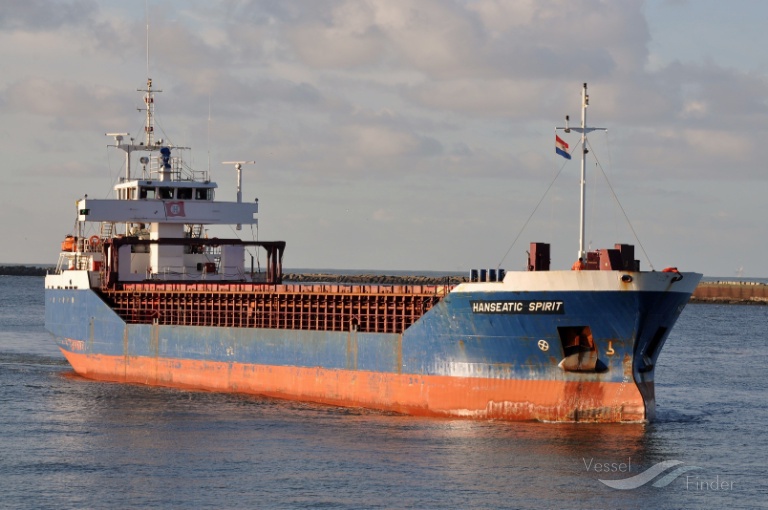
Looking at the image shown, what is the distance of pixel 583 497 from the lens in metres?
23.3

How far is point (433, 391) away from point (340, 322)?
5485 millimetres

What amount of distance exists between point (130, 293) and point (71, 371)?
5835mm

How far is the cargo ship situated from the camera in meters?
29.2

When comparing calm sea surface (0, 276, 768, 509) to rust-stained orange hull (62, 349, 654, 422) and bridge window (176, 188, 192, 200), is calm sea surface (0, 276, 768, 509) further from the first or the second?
bridge window (176, 188, 192, 200)

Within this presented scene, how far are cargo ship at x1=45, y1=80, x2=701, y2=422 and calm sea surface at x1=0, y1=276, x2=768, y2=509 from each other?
3.07 ft

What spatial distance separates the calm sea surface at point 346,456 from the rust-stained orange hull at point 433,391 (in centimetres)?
51

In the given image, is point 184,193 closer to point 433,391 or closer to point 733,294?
point 433,391

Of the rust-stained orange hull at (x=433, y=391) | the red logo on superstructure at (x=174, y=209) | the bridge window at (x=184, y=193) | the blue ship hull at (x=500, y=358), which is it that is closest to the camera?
the blue ship hull at (x=500, y=358)

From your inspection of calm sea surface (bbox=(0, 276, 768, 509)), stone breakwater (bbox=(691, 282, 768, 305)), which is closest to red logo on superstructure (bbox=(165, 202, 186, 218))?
calm sea surface (bbox=(0, 276, 768, 509))

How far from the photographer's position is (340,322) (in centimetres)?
3578

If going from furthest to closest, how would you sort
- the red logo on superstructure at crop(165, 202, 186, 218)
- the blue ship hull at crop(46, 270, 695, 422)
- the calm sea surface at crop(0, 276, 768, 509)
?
1. the red logo on superstructure at crop(165, 202, 186, 218)
2. the blue ship hull at crop(46, 270, 695, 422)
3. the calm sea surface at crop(0, 276, 768, 509)

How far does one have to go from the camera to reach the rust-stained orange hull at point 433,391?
96.1ft

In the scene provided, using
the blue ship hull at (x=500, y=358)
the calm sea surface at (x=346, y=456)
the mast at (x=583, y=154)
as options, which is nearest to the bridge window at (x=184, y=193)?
the calm sea surface at (x=346, y=456)

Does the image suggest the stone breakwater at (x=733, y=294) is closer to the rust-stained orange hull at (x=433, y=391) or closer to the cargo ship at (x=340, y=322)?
the cargo ship at (x=340, y=322)
